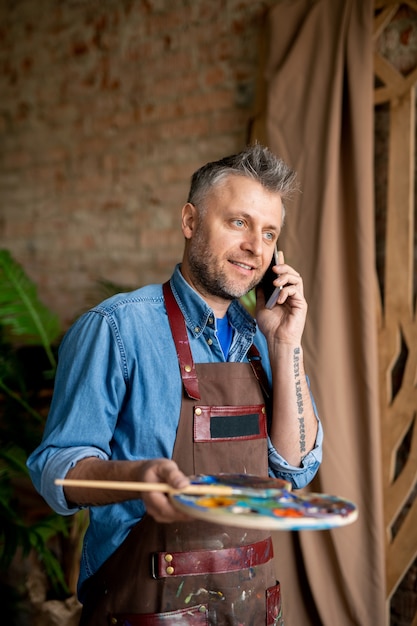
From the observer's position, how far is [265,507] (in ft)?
3.92

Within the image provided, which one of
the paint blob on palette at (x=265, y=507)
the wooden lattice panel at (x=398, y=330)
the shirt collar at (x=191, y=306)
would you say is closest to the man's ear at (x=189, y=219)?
the shirt collar at (x=191, y=306)

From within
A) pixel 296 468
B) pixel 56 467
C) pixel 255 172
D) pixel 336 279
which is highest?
pixel 255 172

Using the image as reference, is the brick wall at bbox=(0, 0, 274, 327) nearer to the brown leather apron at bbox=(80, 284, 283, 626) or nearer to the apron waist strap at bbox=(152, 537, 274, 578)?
the brown leather apron at bbox=(80, 284, 283, 626)

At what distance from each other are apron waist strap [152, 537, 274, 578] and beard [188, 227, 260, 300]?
2.12ft

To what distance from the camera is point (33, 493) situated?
152 inches

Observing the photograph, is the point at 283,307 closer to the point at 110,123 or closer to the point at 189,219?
the point at 189,219

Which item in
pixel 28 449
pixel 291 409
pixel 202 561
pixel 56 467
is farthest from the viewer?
pixel 28 449

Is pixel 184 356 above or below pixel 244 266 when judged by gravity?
below

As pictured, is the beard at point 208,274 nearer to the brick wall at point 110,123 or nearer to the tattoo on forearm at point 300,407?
the tattoo on forearm at point 300,407

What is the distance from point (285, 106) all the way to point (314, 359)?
3.86 feet

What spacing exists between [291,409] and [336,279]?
50.5 inches

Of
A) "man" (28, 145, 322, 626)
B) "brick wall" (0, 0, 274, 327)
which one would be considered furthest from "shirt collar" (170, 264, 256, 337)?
"brick wall" (0, 0, 274, 327)

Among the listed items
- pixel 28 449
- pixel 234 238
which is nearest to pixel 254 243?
pixel 234 238

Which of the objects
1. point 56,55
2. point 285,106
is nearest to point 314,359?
point 285,106
